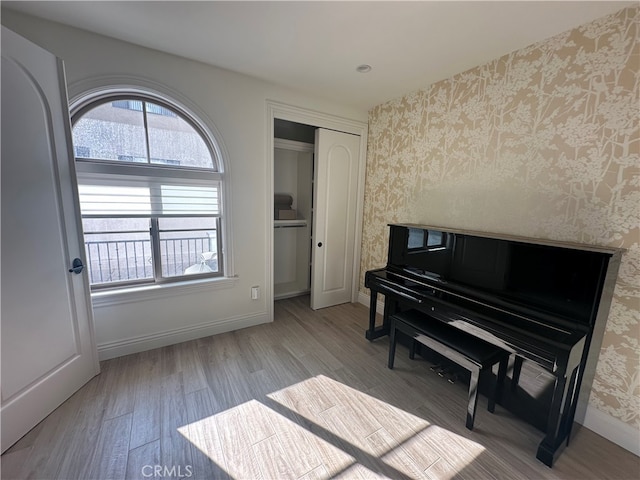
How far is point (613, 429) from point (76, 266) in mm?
3538

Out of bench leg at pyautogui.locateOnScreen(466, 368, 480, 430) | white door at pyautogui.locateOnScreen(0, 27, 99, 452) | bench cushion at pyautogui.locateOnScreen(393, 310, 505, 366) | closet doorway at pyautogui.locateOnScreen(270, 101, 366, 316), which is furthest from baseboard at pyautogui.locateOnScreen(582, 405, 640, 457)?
white door at pyautogui.locateOnScreen(0, 27, 99, 452)

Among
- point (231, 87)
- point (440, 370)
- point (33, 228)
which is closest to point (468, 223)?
point (440, 370)

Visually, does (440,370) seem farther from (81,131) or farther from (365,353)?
(81,131)

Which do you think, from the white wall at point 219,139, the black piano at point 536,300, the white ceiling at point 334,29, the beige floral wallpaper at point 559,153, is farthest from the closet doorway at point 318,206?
the black piano at point 536,300

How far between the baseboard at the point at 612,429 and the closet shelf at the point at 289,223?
305cm

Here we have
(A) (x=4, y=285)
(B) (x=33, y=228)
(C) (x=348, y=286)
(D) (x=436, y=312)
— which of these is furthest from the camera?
(C) (x=348, y=286)

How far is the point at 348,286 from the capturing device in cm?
353

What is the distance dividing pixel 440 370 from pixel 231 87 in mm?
3032

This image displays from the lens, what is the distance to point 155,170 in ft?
7.22

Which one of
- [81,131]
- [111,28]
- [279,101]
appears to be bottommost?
[81,131]

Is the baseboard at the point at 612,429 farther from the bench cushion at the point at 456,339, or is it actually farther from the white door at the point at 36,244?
the white door at the point at 36,244

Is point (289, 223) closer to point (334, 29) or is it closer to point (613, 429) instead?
point (334, 29)

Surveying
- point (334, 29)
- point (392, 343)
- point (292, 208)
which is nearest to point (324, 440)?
point (392, 343)

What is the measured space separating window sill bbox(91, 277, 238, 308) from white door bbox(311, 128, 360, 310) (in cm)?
110
